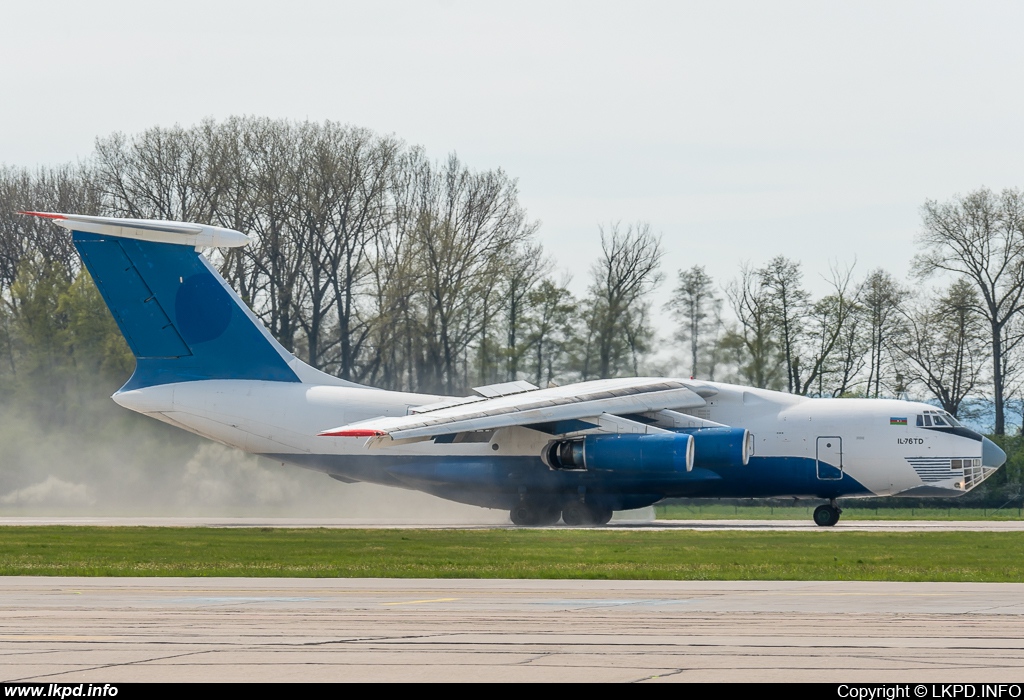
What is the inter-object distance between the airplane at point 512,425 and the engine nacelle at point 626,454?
3 cm

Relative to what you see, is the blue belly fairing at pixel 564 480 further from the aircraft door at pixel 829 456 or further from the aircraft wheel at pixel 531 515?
the aircraft wheel at pixel 531 515

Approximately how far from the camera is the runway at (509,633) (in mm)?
7961

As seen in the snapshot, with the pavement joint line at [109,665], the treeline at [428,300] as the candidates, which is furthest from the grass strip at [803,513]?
the pavement joint line at [109,665]

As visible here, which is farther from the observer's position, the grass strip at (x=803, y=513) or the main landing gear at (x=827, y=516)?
the grass strip at (x=803, y=513)

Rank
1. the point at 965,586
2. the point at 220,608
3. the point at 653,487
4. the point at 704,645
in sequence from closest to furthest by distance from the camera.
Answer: the point at 704,645, the point at 220,608, the point at 965,586, the point at 653,487

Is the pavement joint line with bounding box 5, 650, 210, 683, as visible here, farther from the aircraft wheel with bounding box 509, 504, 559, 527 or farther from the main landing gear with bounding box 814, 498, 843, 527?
the main landing gear with bounding box 814, 498, 843, 527

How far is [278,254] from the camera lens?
59.9 meters

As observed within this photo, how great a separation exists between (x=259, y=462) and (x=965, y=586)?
3058 cm

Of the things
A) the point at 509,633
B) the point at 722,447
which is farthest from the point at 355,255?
the point at 509,633

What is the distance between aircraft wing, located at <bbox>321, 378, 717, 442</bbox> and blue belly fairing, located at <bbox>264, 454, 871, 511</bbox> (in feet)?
4.47

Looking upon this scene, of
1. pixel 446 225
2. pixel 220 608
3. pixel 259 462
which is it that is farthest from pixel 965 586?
pixel 446 225

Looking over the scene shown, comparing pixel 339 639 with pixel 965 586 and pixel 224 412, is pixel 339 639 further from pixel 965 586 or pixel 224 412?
pixel 224 412

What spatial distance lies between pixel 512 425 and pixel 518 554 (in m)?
10.6

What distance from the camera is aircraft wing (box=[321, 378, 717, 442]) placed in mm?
30484
